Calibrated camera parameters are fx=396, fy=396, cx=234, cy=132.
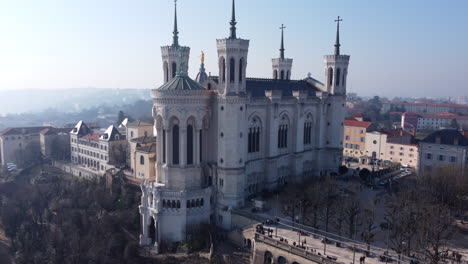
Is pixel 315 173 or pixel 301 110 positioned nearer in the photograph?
pixel 301 110

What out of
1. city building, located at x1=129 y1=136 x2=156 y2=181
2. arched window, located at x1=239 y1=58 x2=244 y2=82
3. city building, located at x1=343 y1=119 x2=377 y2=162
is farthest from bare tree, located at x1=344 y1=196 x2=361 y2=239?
city building, located at x1=343 y1=119 x2=377 y2=162

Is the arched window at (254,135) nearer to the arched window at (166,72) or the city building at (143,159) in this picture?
the arched window at (166,72)

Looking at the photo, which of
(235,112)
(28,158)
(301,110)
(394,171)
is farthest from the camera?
(28,158)

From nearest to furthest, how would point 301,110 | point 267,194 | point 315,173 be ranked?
point 267,194, point 301,110, point 315,173

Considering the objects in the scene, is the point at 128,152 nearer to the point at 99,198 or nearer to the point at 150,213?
the point at 99,198

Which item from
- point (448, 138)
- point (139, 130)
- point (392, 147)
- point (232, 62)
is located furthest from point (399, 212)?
point (139, 130)

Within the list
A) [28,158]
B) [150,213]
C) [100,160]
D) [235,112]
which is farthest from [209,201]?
[28,158]
